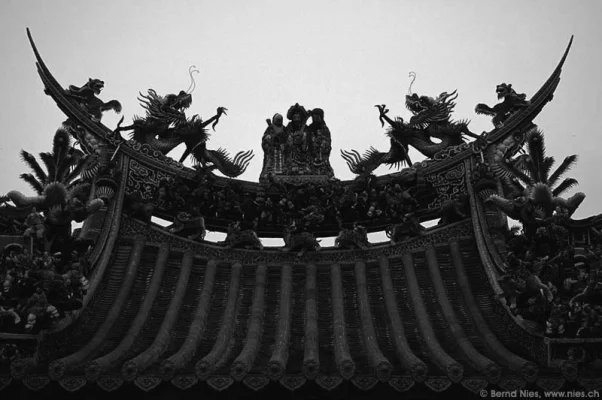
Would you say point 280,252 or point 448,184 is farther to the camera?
point 448,184

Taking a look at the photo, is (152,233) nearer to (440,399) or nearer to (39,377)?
(39,377)

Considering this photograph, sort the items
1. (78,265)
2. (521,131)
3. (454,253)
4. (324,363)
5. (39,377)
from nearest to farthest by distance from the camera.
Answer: (39,377)
(324,363)
(78,265)
(454,253)
(521,131)

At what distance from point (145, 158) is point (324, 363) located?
6181 millimetres

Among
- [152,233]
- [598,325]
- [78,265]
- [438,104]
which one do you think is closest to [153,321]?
[78,265]

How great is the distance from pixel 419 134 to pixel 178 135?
4.05 m

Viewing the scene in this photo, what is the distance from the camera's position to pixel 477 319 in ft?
41.9

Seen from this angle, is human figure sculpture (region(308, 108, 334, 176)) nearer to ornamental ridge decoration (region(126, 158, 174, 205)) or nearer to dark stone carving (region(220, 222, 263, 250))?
dark stone carving (region(220, 222, 263, 250))

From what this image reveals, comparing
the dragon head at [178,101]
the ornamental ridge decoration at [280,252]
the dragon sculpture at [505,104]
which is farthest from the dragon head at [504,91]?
the dragon head at [178,101]

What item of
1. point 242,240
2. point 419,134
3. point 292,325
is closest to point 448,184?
point 419,134

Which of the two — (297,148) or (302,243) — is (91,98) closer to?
(297,148)

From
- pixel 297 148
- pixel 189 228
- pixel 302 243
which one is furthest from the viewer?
pixel 297 148

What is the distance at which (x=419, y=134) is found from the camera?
16.8m

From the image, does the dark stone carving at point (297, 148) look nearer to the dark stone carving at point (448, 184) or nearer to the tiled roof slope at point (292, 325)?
the dark stone carving at point (448, 184)

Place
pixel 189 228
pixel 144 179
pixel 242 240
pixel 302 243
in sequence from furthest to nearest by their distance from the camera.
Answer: pixel 144 179
pixel 189 228
pixel 242 240
pixel 302 243
